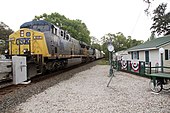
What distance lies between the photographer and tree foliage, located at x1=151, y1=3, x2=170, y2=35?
2923 cm

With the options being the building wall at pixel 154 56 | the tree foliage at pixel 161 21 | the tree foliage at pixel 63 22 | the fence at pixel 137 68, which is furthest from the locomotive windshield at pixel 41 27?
the tree foliage at pixel 63 22

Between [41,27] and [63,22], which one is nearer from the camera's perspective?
[41,27]

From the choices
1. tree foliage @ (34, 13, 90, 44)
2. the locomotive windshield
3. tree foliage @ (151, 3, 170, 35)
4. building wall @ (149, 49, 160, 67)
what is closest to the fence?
building wall @ (149, 49, 160, 67)

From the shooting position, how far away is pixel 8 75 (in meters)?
7.76

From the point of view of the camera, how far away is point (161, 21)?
3155cm

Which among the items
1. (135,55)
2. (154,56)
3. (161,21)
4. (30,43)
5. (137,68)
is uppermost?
(161,21)

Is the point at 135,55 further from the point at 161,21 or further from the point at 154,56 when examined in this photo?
the point at 161,21

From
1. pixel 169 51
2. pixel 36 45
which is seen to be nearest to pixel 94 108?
pixel 36 45

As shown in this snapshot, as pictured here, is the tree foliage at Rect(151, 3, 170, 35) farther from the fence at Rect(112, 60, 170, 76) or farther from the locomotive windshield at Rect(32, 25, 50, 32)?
the locomotive windshield at Rect(32, 25, 50, 32)

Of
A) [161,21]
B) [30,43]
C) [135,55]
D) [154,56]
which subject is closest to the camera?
[30,43]

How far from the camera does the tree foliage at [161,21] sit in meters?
29.2

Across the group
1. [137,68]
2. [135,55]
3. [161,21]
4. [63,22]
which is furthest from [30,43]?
[63,22]

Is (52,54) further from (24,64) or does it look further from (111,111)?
(111,111)

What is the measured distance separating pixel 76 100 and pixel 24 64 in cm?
412
